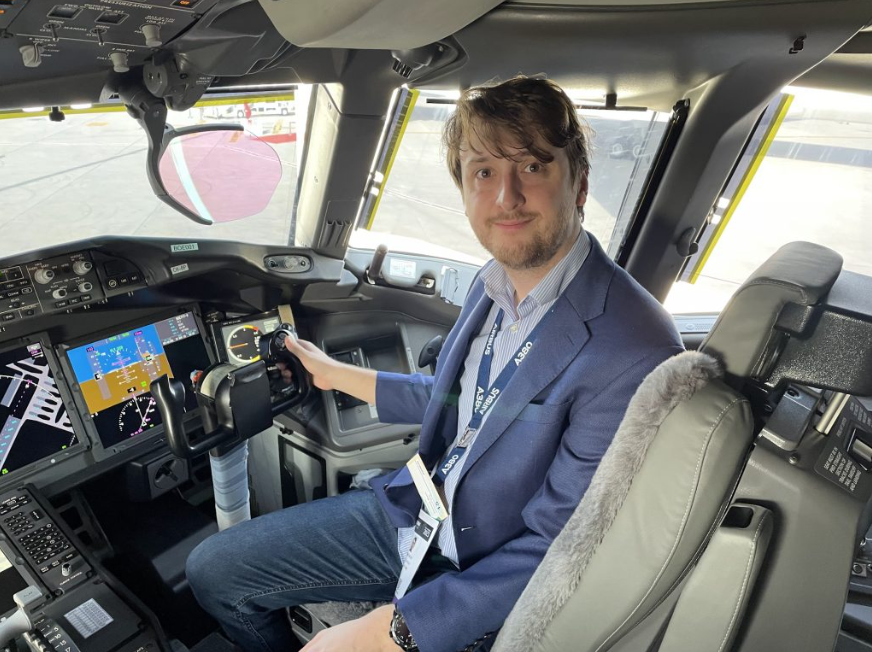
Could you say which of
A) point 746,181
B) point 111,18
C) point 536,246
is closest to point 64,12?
point 111,18

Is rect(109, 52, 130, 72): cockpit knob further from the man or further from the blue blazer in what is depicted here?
the blue blazer

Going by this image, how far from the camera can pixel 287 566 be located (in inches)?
62.8

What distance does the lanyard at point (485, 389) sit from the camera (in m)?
1.37

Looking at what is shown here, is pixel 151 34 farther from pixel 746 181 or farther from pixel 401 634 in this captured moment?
pixel 746 181

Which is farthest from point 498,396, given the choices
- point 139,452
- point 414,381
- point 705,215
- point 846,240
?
point 846,240

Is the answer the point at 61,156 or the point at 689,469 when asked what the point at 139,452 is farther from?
the point at 61,156

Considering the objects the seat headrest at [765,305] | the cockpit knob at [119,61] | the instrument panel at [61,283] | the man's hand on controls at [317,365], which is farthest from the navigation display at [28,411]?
the seat headrest at [765,305]

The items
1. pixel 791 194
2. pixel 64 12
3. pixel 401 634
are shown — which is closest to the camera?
pixel 64 12

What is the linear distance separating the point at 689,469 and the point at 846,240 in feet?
8.66

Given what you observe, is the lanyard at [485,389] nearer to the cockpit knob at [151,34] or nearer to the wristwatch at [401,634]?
the wristwatch at [401,634]

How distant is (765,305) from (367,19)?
0.93 metres

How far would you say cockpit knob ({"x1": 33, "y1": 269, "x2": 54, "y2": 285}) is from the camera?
5.86 feet

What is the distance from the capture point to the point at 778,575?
96 cm

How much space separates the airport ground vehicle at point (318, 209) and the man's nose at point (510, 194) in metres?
0.39
